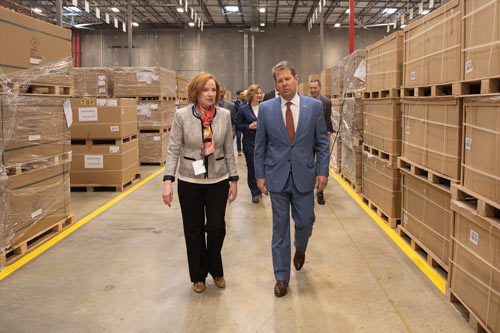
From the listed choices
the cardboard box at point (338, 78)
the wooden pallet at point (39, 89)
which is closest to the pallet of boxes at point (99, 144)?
the wooden pallet at point (39, 89)

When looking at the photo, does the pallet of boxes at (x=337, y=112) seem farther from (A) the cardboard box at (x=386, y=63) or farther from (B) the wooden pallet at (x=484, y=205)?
(B) the wooden pallet at (x=484, y=205)

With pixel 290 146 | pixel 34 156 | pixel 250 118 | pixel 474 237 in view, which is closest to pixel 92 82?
pixel 250 118

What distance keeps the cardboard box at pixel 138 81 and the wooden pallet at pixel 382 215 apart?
646 centimetres

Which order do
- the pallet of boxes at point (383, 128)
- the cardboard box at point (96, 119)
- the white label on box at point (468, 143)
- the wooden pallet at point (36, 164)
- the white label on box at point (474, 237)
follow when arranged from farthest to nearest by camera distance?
the cardboard box at point (96, 119), the pallet of boxes at point (383, 128), the wooden pallet at point (36, 164), the white label on box at point (468, 143), the white label on box at point (474, 237)

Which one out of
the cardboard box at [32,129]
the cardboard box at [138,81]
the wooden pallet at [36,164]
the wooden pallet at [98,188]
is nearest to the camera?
the cardboard box at [32,129]

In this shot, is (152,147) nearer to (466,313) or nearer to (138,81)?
(138,81)

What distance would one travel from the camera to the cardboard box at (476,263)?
2.83 metres

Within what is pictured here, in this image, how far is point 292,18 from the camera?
24906 millimetres

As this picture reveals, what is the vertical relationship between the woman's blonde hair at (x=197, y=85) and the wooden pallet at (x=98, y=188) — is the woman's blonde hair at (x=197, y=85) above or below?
above

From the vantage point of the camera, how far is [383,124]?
611 centimetres

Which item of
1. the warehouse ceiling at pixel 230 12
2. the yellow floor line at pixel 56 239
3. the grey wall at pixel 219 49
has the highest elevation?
the warehouse ceiling at pixel 230 12

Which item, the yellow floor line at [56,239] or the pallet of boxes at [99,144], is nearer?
the yellow floor line at [56,239]

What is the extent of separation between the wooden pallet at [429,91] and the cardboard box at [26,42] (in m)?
4.35

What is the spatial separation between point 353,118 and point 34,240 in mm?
5449
